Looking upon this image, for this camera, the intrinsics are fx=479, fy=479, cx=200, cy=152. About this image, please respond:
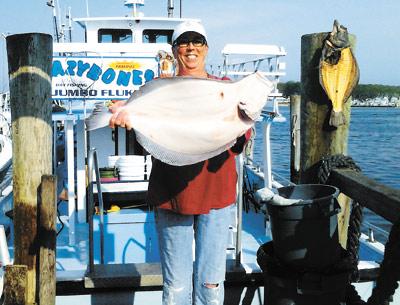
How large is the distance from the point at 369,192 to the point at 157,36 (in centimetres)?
723

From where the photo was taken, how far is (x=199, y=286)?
271cm

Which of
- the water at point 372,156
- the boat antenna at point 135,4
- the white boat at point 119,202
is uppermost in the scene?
the boat antenna at point 135,4

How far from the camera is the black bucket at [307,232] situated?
9.34 ft

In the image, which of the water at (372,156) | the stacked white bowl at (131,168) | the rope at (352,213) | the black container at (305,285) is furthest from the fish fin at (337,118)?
the water at (372,156)

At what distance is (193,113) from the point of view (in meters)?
2.52

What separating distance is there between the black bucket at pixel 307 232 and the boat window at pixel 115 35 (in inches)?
274

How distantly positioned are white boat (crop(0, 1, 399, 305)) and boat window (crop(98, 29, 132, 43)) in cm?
2

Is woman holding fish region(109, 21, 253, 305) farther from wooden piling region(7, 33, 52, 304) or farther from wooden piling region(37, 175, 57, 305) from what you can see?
wooden piling region(7, 33, 52, 304)

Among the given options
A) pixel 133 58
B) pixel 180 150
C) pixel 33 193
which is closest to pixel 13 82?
pixel 33 193

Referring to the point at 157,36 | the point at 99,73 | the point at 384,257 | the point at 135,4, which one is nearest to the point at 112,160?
the point at 99,73

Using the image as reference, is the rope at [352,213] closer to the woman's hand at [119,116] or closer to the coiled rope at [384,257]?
the coiled rope at [384,257]

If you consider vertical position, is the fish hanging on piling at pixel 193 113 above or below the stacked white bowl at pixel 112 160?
above

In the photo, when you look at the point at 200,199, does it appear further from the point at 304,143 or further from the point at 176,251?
the point at 304,143

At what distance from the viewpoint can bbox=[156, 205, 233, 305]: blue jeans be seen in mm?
2586
